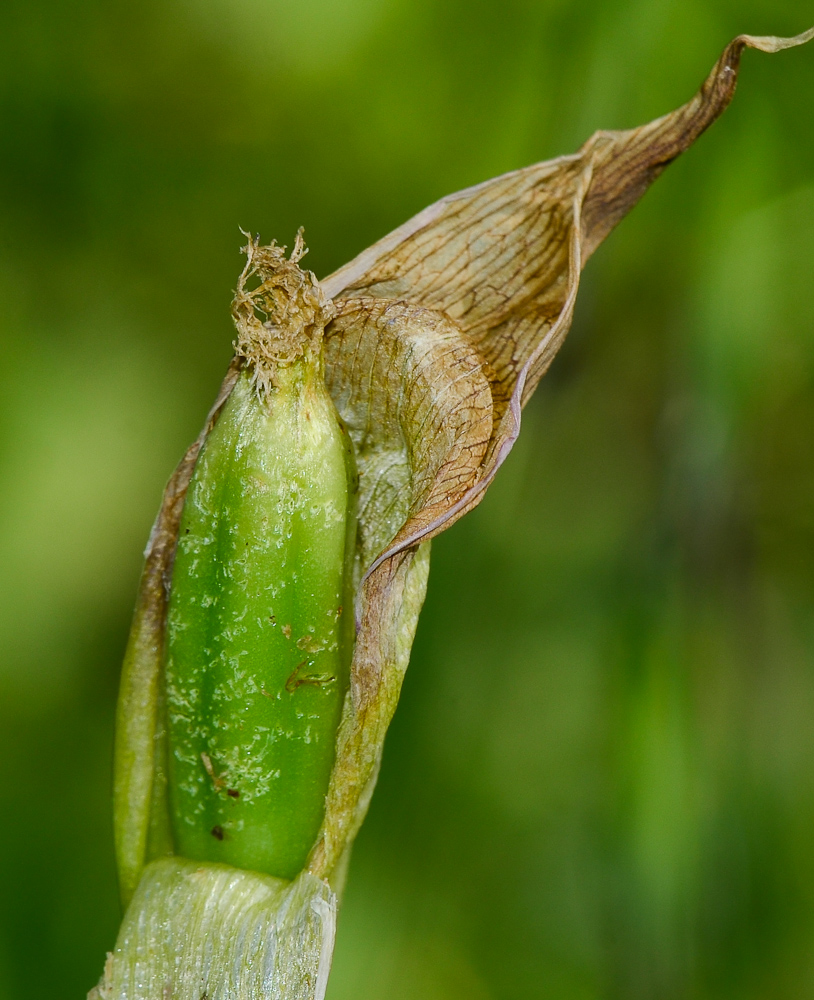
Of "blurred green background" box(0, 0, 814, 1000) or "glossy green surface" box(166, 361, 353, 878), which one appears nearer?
"glossy green surface" box(166, 361, 353, 878)

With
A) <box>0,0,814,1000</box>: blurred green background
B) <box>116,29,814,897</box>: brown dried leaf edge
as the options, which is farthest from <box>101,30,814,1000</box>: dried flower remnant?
<box>0,0,814,1000</box>: blurred green background

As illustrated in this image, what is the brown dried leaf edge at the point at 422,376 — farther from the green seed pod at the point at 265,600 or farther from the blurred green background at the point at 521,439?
the blurred green background at the point at 521,439

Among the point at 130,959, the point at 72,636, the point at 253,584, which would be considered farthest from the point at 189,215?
the point at 130,959

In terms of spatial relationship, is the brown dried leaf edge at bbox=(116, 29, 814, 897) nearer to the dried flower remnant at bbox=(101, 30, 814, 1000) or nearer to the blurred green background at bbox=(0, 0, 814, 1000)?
the dried flower remnant at bbox=(101, 30, 814, 1000)

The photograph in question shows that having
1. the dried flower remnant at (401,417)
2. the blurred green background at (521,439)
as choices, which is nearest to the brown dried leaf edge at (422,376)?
the dried flower remnant at (401,417)

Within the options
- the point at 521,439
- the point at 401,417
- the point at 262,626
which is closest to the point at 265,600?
the point at 262,626

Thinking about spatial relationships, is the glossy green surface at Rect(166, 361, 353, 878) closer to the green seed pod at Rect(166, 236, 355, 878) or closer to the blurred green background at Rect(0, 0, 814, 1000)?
the green seed pod at Rect(166, 236, 355, 878)

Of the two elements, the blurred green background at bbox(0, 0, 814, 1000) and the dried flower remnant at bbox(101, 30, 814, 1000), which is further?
the blurred green background at bbox(0, 0, 814, 1000)
